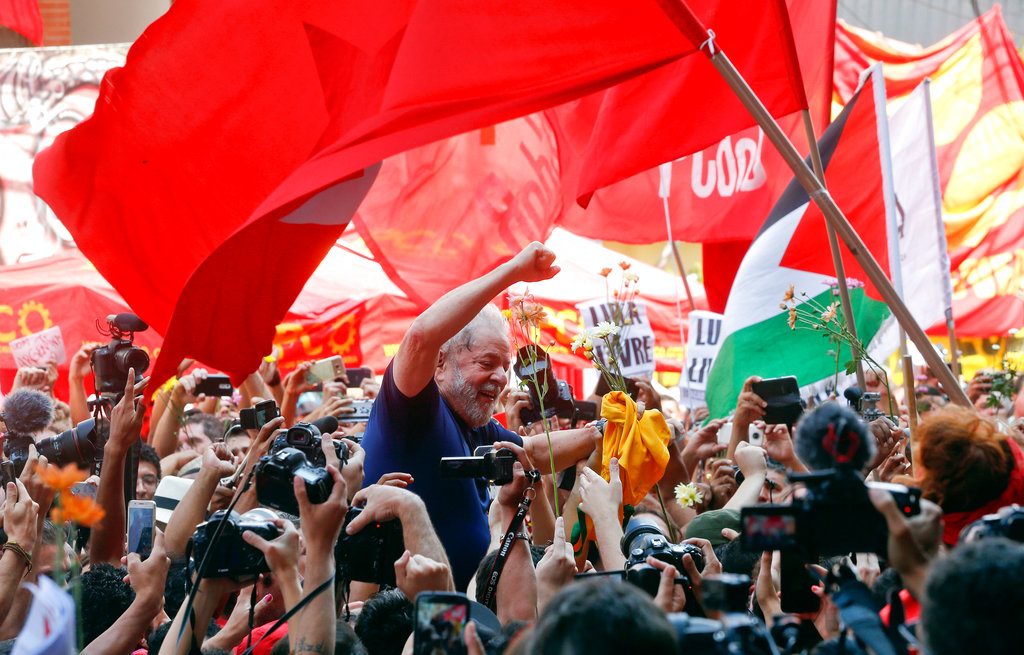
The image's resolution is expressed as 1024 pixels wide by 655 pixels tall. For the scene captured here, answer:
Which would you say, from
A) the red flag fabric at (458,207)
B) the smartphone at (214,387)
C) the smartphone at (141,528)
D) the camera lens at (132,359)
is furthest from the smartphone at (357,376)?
the smartphone at (141,528)

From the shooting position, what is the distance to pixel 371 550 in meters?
3.17

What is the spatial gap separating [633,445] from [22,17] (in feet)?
36.1

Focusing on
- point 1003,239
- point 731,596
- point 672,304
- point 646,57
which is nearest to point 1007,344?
point 1003,239

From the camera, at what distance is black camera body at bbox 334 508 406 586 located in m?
3.14

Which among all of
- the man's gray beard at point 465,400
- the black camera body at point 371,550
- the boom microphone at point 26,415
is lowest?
the black camera body at point 371,550

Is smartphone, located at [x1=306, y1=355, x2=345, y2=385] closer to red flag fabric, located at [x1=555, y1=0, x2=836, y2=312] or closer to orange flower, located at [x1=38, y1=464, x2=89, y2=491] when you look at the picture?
red flag fabric, located at [x1=555, y1=0, x2=836, y2=312]

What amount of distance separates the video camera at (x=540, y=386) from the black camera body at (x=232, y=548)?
1.40 meters

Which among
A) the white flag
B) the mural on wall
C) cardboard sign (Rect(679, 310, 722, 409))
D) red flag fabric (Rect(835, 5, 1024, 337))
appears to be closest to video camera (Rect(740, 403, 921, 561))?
the white flag

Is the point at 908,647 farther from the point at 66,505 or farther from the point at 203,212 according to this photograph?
the point at 203,212

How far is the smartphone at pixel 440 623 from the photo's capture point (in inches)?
81.1

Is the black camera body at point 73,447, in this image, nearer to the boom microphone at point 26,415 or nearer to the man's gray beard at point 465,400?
the boom microphone at point 26,415

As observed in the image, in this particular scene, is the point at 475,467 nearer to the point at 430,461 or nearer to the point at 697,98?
the point at 430,461

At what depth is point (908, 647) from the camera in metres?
2.15

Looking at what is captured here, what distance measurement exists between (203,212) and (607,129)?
1.74 meters
